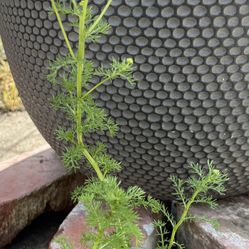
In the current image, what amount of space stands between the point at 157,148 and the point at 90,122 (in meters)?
0.26

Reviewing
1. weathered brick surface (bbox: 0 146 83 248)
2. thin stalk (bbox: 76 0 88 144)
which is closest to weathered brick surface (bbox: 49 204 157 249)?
weathered brick surface (bbox: 0 146 83 248)

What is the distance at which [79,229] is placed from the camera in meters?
1.02

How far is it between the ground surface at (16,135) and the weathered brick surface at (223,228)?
2.99 feet

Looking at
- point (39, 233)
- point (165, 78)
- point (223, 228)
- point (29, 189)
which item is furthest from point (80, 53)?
point (39, 233)

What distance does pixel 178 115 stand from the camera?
0.82 metres

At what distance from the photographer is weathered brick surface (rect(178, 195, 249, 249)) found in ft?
3.00

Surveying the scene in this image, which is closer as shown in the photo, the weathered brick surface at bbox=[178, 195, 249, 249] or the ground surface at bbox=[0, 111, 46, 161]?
the weathered brick surface at bbox=[178, 195, 249, 249]

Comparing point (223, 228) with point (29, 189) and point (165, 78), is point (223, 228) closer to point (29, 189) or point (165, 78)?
point (165, 78)

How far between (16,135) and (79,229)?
1001 mm

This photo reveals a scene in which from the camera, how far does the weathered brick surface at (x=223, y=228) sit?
91 centimetres

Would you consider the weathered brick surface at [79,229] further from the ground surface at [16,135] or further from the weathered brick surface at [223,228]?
the ground surface at [16,135]

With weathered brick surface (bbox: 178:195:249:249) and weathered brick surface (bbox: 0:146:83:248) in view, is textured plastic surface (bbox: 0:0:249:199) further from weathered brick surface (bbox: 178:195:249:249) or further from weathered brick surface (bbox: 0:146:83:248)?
weathered brick surface (bbox: 0:146:83:248)

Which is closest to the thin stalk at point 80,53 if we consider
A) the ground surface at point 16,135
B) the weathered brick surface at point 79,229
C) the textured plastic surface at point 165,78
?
the textured plastic surface at point 165,78

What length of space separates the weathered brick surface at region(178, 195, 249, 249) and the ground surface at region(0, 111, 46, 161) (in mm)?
912
